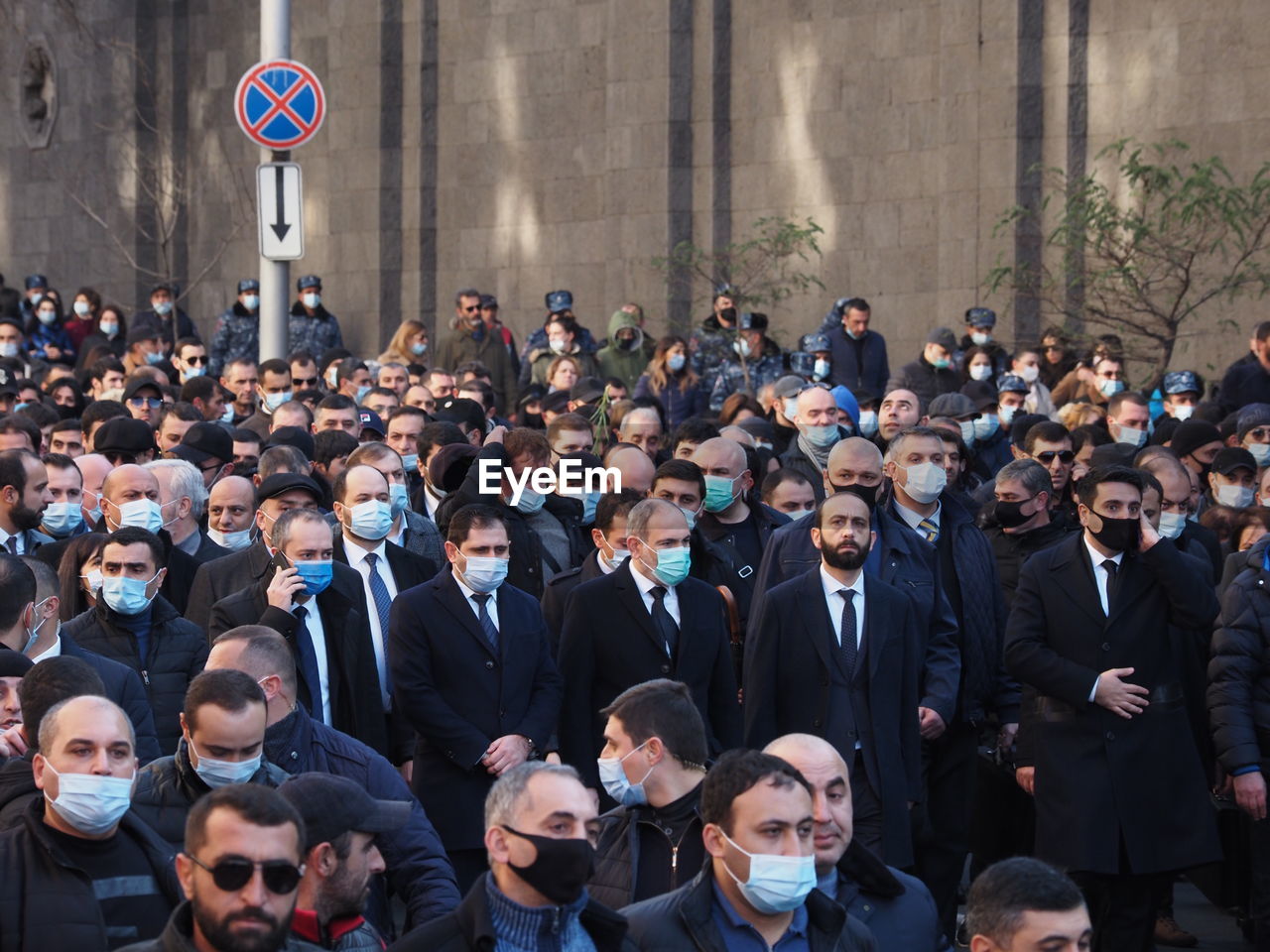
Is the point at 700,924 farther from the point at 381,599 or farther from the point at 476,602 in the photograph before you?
the point at 381,599

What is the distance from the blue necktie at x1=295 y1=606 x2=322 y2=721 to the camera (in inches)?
356

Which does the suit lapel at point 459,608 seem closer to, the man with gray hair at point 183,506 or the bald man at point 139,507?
the bald man at point 139,507

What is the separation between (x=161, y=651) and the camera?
8969 mm

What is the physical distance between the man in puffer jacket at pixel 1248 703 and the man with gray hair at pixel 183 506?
462 centimetres

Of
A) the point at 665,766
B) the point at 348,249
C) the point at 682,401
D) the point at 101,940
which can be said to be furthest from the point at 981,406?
the point at 348,249

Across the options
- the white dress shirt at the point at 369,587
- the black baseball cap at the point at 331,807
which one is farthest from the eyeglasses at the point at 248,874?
the white dress shirt at the point at 369,587

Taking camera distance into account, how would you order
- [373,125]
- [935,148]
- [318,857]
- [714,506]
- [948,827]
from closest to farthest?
1. [318,857]
2. [948,827]
3. [714,506]
4. [935,148]
5. [373,125]

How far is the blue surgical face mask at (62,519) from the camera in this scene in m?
11.0

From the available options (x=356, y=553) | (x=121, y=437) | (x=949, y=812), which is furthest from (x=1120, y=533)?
(x=121, y=437)

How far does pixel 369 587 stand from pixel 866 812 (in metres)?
2.42

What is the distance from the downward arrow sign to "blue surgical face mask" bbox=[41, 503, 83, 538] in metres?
4.75

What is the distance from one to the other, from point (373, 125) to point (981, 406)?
12.7 meters

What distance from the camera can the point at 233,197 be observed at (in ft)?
92.7

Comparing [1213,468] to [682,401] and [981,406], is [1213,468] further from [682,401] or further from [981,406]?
[682,401]
